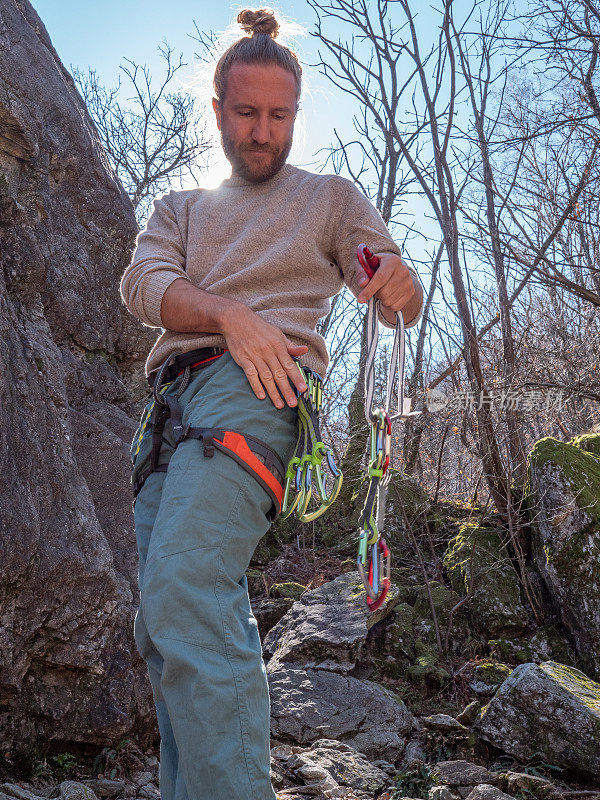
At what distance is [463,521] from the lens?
6828 mm

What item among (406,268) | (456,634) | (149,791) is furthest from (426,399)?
(406,268)

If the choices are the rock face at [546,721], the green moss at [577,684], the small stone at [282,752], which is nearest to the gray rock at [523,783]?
the rock face at [546,721]

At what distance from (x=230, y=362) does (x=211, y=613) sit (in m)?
0.71

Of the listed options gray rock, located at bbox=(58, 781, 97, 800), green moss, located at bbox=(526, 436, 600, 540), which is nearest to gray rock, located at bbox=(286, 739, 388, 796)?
gray rock, located at bbox=(58, 781, 97, 800)

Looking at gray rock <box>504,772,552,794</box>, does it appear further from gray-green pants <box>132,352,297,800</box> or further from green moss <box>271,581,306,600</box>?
green moss <box>271,581,306,600</box>

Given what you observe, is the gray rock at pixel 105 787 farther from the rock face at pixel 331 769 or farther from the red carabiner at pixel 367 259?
the red carabiner at pixel 367 259

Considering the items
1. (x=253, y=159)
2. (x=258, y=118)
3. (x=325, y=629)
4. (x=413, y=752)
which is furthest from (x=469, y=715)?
(x=258, y=118)

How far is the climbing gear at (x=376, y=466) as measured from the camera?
171 cm

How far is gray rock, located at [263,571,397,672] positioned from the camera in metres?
4.96

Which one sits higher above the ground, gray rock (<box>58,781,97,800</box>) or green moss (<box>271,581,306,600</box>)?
green moss (<box>271,581,306,600</box>)

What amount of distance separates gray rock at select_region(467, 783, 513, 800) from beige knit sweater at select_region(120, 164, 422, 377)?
2194mm

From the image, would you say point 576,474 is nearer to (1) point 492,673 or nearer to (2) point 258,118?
(1) point 492,673

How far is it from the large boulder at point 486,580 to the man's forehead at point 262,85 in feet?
15.4

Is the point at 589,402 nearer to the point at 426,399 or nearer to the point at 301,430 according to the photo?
the point at 426,399
